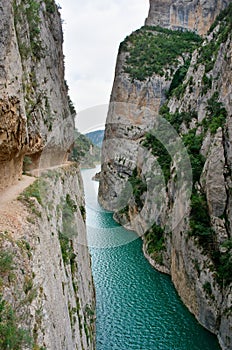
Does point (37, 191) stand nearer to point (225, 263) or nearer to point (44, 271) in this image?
point (44, 271)

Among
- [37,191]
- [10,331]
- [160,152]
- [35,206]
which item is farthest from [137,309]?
[160,152]

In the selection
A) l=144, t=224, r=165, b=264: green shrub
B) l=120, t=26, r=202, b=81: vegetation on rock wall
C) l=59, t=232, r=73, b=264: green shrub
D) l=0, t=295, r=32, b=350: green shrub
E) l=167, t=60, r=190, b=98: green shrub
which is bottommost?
l=144, t=224, r=165, b=264: green shrub

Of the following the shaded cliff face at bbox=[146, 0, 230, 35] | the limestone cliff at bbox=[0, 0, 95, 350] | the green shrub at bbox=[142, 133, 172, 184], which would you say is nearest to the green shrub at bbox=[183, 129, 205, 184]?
the green shrub at bbox=[142, 133, 172, 184]

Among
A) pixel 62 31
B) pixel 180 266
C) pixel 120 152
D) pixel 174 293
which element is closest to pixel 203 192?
pixel 180 266

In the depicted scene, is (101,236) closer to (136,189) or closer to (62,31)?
(136,189)

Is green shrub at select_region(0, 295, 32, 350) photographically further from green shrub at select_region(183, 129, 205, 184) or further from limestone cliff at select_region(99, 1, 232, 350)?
green shrub at select_region(183, 129, 205, 184)

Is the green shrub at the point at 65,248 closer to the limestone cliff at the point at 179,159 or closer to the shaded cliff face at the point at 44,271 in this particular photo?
the shaded cliff face at the point at 44,271

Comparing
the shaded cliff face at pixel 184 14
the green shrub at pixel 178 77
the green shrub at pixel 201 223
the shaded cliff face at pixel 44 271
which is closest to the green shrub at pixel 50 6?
the shaded cliff face at pixel 44 271
